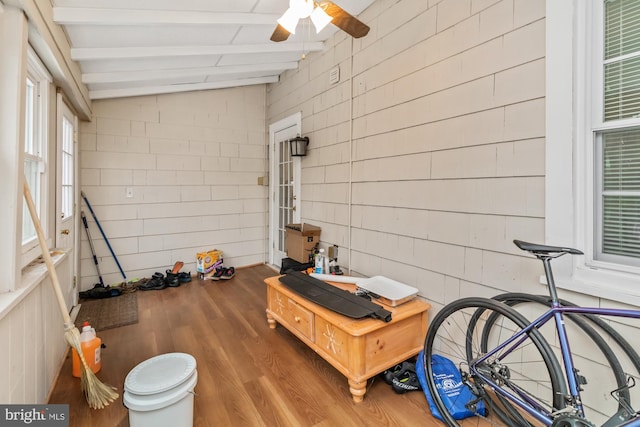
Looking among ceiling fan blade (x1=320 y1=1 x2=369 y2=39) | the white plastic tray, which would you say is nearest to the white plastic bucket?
the white plastic tray

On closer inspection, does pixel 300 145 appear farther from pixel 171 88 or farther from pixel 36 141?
pixel 36 141

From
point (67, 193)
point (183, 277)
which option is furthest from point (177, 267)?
point (67, 193)

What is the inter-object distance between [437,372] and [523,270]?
84 centimetres

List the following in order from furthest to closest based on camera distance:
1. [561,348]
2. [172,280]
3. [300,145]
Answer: [172,280] → [300,145] → [561,348]

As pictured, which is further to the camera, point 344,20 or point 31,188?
point 31,188

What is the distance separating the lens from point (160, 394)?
1.36 meters

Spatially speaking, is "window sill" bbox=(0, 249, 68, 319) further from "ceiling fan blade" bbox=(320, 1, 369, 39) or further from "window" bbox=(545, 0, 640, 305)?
"window" bbox=(545, 0, 640, 305)

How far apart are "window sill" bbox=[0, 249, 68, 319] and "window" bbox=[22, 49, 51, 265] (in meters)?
0.10

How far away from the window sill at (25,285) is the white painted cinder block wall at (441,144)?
2.28 metres

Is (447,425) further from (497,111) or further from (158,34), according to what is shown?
(158,34)

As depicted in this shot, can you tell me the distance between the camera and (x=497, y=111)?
5.70 ft

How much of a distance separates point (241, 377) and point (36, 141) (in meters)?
2.18

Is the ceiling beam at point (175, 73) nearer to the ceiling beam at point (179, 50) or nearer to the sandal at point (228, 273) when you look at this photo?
the ceiling beam at point (179, 50)

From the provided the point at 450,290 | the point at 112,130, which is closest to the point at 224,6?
the point at 112,130
